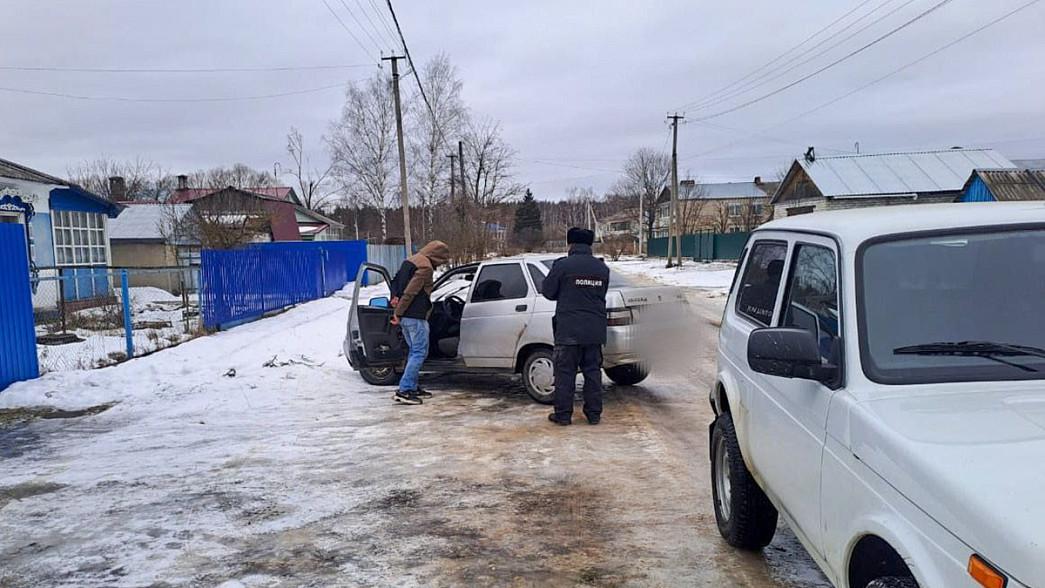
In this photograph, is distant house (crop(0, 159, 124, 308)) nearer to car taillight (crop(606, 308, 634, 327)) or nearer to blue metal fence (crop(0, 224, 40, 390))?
blue metal fence (crop(0, 224, 40, 390))

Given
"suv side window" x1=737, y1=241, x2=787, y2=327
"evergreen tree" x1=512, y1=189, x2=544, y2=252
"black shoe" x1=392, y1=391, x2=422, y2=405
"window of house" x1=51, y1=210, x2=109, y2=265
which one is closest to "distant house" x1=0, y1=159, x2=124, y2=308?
"window of house" x1=51, y1=210, x2=109, y2=265

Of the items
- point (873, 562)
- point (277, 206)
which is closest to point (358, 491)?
point (873, 562)

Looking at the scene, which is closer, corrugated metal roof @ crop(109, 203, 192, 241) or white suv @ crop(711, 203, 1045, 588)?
white suv @ crop(711, 203, 1045, 588)

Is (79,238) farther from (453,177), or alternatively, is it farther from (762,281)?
(762,281)

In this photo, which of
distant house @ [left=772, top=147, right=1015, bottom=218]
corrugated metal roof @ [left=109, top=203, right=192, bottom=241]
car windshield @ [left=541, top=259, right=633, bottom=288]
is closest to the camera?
car windshield @ [left=541, top=259, right=633, bottom=288]

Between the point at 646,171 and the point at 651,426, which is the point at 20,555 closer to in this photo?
the point at 651,426

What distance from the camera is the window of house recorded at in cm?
2084

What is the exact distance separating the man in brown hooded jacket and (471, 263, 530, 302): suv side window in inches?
19.9

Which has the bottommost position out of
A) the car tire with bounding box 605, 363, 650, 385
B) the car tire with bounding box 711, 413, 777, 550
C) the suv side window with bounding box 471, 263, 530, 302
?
the car tire with bounding box 605, 363, 650, 385

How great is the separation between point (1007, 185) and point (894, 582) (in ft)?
111

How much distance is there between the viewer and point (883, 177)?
40188mm

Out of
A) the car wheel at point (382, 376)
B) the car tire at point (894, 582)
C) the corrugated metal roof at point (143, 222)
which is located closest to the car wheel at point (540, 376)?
the car wheel at point (382, 376)

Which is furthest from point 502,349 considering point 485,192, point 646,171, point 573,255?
point 646,171

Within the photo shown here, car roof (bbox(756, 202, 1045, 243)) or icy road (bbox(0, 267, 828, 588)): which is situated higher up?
car roof (bbox(756, 202, 1045, 243))
